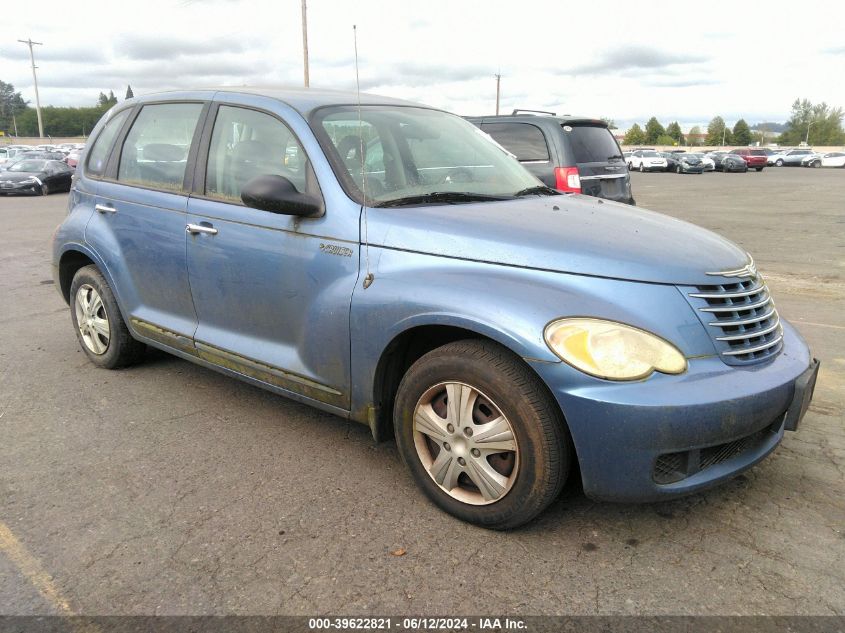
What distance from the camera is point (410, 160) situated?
140 inches

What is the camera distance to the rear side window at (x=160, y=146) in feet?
13.0

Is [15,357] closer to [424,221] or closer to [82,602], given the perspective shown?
[82,602]

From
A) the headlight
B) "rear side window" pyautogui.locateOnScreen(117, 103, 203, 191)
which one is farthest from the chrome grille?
"rear side window" pyautogui.locateOnScreen(117, 103, 203, 191)

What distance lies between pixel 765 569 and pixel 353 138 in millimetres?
2611

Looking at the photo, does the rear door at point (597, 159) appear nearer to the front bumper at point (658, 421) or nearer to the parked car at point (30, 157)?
the front bumper at point (658, 421)

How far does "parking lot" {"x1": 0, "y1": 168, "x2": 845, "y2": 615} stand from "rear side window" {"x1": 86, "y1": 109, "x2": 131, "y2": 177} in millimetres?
1531

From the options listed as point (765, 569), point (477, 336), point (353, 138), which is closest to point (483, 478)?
point (477, 336)

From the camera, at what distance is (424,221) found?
2977 millimetres

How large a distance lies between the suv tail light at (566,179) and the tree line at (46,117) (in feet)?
389

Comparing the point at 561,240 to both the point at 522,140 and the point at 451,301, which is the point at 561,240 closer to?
the point at 451,301

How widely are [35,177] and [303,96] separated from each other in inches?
922

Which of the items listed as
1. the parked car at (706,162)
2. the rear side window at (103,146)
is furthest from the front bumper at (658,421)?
the parked car at (706,162)

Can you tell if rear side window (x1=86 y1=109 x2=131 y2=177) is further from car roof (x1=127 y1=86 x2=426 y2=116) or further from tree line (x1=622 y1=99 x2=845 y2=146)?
tree line (x1=622 y1=99 x2=845 y2=146)

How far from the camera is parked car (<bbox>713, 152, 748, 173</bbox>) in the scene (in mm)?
46344
